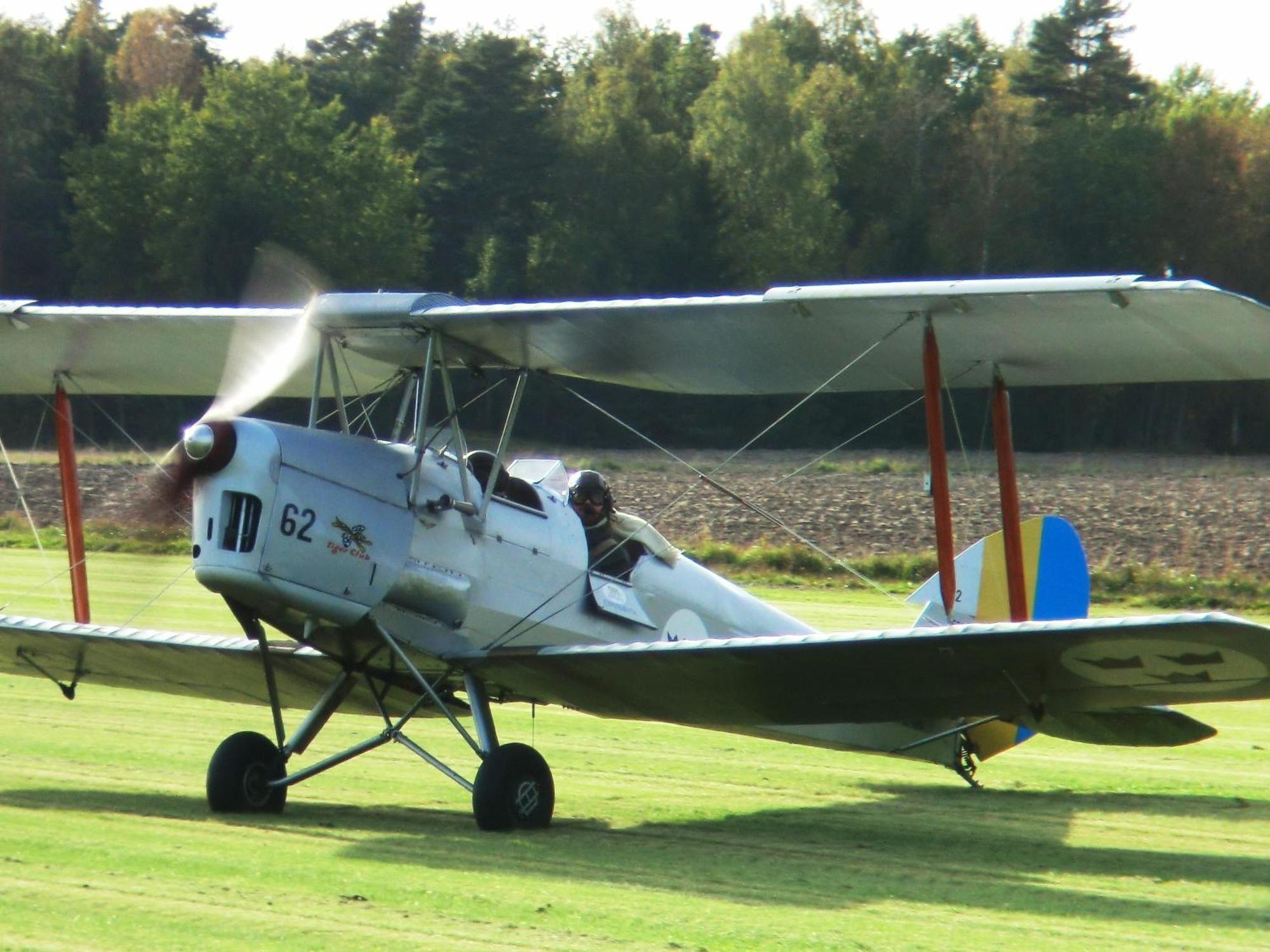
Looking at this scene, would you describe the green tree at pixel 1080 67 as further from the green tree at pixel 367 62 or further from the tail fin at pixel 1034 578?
the tail fin at pixel 1034 578

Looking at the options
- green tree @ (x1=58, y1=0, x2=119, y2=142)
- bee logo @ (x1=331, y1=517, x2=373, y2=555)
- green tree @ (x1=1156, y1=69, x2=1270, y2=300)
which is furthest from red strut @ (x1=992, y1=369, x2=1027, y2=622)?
green tree @ (x1=58, y1=0, x2=119, y2=142)

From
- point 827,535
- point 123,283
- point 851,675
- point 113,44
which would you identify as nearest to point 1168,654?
point 851,675

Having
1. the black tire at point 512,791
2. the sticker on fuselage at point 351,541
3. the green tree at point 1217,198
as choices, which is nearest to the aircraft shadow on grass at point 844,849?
the black tire at point 512,791

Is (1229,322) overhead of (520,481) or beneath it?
overhead

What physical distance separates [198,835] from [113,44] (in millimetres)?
93982

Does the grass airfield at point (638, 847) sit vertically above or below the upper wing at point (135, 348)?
below

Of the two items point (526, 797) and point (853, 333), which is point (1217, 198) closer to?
point (853, 333)

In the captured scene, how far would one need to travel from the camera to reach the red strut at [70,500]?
1057 centimetres

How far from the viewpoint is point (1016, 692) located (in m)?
8.04

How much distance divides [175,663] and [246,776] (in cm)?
157

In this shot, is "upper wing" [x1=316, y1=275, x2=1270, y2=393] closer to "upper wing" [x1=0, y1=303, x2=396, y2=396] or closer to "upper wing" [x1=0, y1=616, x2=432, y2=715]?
"upper wing" [x1=0, y1=303, x2=396, y2=396]

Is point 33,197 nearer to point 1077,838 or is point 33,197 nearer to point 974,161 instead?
point 974,161

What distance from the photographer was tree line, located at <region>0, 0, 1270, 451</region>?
53.0m

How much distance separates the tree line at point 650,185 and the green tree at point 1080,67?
0.13 m
